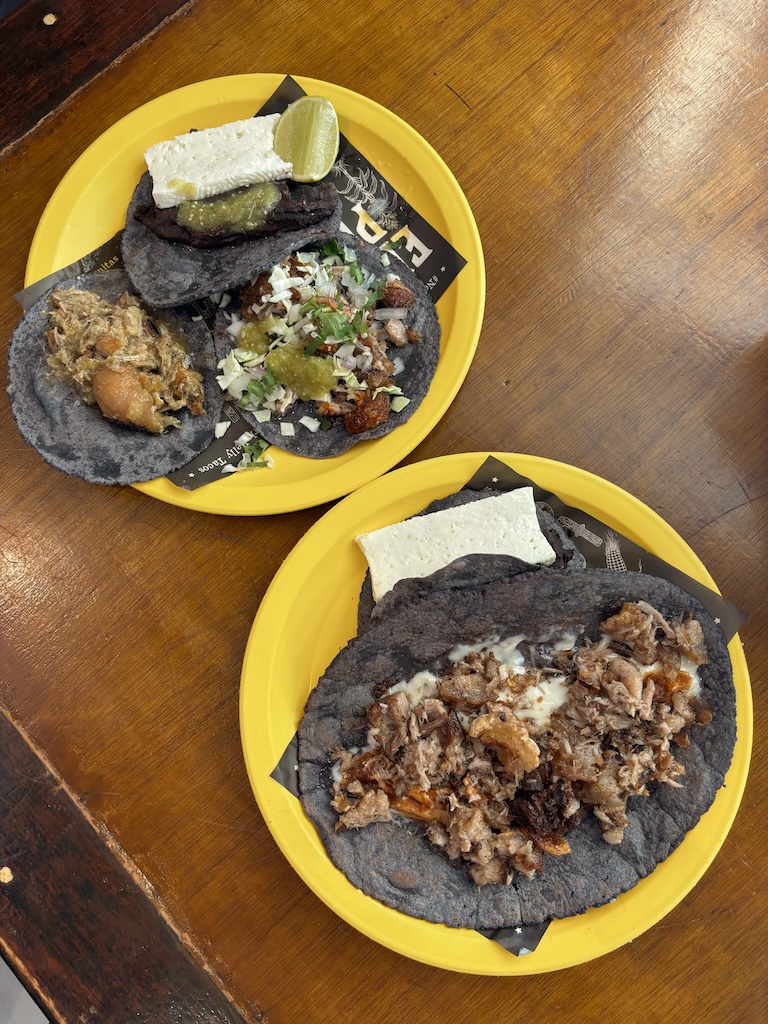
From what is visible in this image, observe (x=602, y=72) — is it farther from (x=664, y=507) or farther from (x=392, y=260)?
(x=664, y=507)

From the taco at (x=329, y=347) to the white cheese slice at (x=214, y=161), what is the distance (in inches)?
12.7

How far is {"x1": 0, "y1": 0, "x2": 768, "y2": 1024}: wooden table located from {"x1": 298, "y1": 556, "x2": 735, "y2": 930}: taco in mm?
447

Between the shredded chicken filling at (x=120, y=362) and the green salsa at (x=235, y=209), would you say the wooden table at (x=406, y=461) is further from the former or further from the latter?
the green salsa at (x=235, y=209)

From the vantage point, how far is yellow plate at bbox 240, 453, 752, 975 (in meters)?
2.35

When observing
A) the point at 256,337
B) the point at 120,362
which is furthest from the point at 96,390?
the point at 256,337

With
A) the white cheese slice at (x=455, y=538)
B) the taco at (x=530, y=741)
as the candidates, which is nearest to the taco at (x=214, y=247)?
the white cheese slice at (x=455, y=538)

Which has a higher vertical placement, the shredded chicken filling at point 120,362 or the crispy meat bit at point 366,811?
the shredded chicken filling at point 120,362

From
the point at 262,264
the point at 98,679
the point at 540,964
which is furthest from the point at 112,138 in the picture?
the point at 540,964

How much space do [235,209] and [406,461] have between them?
1.13 metres

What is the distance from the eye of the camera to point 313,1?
9.22 ft

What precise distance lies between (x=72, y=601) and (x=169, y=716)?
62 cm

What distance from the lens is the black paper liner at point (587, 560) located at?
2.37m

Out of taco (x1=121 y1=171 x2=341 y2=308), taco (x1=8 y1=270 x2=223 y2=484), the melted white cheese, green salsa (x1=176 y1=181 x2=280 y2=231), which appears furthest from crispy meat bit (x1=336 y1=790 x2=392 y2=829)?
green salsa (x1=176 y1=181 x2=280 y2=231)

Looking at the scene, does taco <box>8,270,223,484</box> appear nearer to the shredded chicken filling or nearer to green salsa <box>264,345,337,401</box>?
the shredded chicken filling
